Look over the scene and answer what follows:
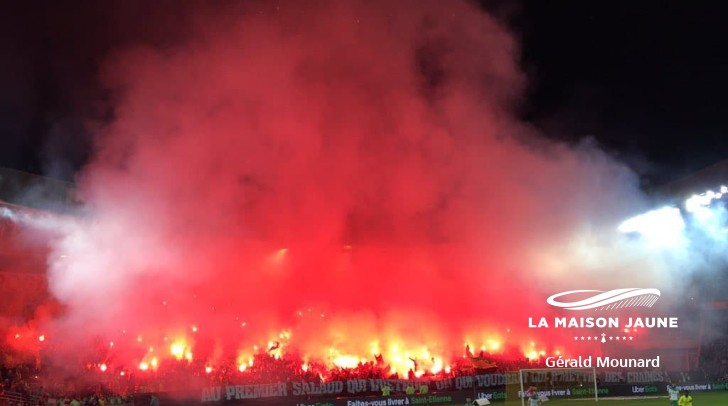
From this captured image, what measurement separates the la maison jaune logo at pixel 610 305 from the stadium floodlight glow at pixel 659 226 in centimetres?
236

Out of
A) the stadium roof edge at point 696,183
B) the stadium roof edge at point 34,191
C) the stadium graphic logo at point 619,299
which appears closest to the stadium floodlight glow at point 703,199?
the stadium roof edge at point 696,183

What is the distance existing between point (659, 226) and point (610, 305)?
395 cm

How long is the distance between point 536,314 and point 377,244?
7.98 metres

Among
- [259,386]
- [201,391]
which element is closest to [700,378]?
[259,386]

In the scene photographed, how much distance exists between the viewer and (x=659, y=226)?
24.7 metres

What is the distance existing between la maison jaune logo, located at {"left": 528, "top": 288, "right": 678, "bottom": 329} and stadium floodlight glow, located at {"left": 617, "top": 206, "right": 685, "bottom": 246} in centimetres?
236

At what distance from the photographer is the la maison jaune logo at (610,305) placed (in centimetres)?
2589

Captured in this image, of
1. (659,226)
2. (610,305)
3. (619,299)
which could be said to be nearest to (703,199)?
(659,226)

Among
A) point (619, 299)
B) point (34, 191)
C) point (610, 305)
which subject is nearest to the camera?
point (34, 191)

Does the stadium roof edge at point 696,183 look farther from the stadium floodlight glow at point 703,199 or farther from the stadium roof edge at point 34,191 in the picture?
the stadium roof edge at point 34,191

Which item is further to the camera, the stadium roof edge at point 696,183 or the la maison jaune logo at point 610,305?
the la maison jaune logo at point 610,305

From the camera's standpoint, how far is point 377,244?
89.6ft

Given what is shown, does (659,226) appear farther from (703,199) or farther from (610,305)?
(610,305)

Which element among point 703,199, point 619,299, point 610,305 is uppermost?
point 703,199
